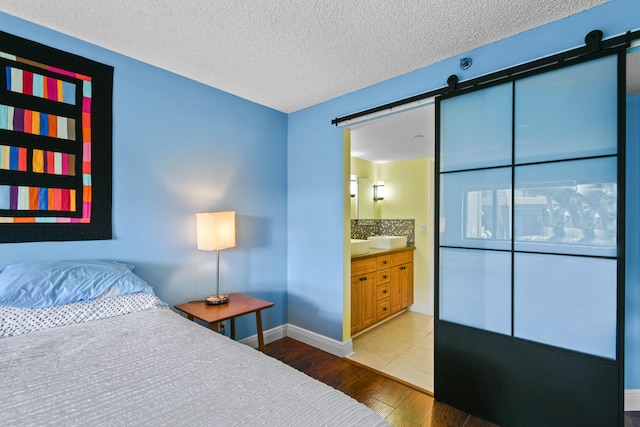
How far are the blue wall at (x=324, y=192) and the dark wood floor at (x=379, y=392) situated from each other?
0.26m

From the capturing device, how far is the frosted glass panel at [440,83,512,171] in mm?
1953

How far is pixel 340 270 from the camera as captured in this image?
2.91 m

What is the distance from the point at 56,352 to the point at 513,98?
9.07ft

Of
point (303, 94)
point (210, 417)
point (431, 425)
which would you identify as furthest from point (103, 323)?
point (303, 94)

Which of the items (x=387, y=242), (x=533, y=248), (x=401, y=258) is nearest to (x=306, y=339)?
(x=387, y=242)

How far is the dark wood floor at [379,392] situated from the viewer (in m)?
1.95

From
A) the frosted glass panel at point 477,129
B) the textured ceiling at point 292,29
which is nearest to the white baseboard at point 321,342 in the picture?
the frosted glass panel at point 477,129

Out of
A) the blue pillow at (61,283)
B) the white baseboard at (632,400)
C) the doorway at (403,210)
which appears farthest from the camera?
the doorway at (403,210)

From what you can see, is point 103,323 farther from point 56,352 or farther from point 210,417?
point 210,417

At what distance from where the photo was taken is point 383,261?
3758 millimetres

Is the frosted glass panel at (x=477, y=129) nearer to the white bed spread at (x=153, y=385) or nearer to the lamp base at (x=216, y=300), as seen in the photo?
the white bed spread at (x=153, y=385)

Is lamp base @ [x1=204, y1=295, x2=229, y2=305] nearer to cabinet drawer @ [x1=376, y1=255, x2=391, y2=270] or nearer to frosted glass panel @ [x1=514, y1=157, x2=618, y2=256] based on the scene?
cabinet drawer @ [x1=376, y1=255, x2=391, y2=270]

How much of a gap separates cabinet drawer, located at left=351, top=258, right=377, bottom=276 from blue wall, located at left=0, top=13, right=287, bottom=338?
775 millimetres

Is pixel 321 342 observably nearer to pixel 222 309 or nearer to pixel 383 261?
pixel 222 309
